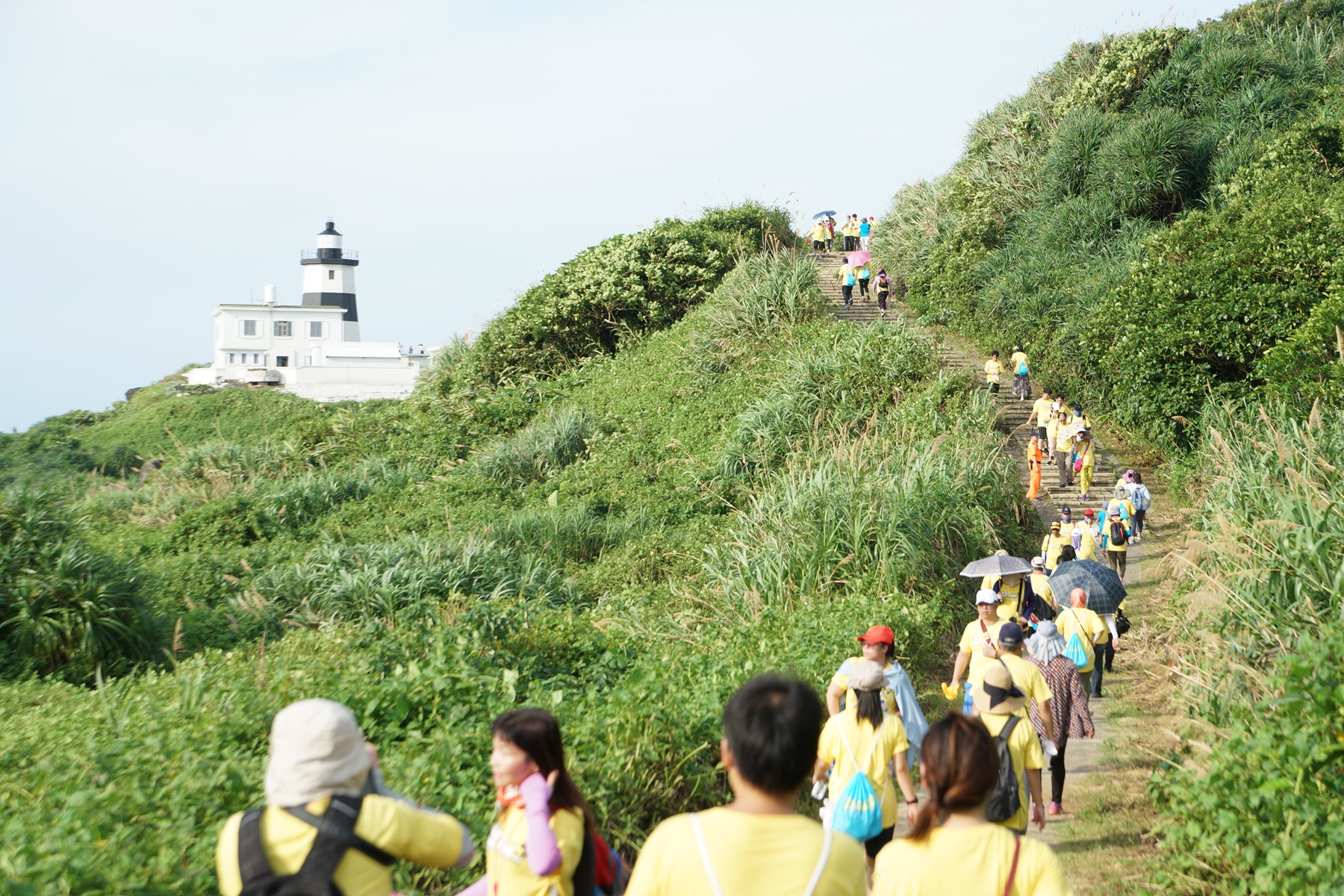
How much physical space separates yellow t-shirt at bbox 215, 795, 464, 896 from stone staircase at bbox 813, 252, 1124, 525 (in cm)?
1543

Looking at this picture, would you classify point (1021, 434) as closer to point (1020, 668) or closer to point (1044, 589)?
point (1044, 589)

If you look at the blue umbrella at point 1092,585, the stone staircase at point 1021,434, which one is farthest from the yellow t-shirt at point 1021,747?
the stone staircase at point 1021,434

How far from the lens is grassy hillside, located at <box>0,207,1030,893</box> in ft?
18.9

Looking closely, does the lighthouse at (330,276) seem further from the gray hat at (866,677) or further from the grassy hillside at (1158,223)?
the gray hat at (866,677)

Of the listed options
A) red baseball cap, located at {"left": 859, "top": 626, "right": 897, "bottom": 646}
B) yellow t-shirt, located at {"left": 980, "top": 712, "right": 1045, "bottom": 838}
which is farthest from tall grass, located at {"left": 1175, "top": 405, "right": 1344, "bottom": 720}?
red baseball cap, located at {"left": 859, "top": 626, "right": 897, "bottom": 646}

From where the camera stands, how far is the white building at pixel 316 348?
58.7m

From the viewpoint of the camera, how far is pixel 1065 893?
10.0 feet

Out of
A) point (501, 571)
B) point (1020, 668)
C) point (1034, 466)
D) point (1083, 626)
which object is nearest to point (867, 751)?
point (1020, 668)

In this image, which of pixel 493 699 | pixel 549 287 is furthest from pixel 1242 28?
pixel 493 699

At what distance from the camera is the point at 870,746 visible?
5.24 metres

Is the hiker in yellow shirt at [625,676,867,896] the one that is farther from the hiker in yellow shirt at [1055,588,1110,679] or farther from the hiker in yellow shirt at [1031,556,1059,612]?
the hiker in yellow shirt at [1031,556,1059,612]

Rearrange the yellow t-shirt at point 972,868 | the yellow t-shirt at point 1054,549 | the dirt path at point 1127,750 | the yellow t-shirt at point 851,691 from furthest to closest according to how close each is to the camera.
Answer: the yellow t-shirt at point 1054,549 → the dirt path at point 1127,750 → the yellow t-shirt at point 851,691 → the yellow t-shirt at point 972,868

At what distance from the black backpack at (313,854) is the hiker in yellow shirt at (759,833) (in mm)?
767

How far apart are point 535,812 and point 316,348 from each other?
70.6 metres
